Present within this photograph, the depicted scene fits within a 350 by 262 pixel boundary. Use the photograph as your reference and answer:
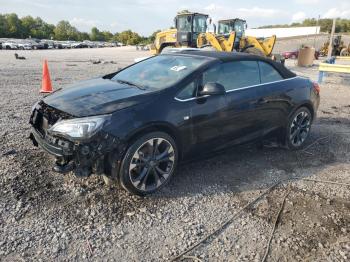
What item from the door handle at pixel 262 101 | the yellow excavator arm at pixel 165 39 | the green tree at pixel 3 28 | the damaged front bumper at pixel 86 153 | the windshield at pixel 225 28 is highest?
the green tree at pixel 3 28

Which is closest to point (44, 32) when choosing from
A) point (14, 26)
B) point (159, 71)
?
point (14, 26)

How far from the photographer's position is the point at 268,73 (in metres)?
4.98

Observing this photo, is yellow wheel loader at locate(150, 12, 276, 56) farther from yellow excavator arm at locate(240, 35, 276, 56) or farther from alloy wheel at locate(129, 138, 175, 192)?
alloy wheel at locate(129, 138, 175, 192)

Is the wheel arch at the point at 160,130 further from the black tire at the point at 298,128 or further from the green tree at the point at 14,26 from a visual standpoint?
the green tree at the point at 14,26

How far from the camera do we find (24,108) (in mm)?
7316

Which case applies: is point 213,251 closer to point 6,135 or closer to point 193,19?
point 6,135

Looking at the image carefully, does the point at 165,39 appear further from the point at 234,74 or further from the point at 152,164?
the point at 152,164

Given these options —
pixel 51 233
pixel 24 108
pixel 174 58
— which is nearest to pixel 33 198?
pixel 51 233

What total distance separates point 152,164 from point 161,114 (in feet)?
1.90

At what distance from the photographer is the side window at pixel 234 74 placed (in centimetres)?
426

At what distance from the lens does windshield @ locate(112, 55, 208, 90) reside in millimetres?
4129

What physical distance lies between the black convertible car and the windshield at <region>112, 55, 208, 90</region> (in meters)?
0.02

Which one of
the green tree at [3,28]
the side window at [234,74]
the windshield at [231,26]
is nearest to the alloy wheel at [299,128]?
the side window at [234,74]

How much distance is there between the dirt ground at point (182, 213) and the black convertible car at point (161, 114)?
38cm
